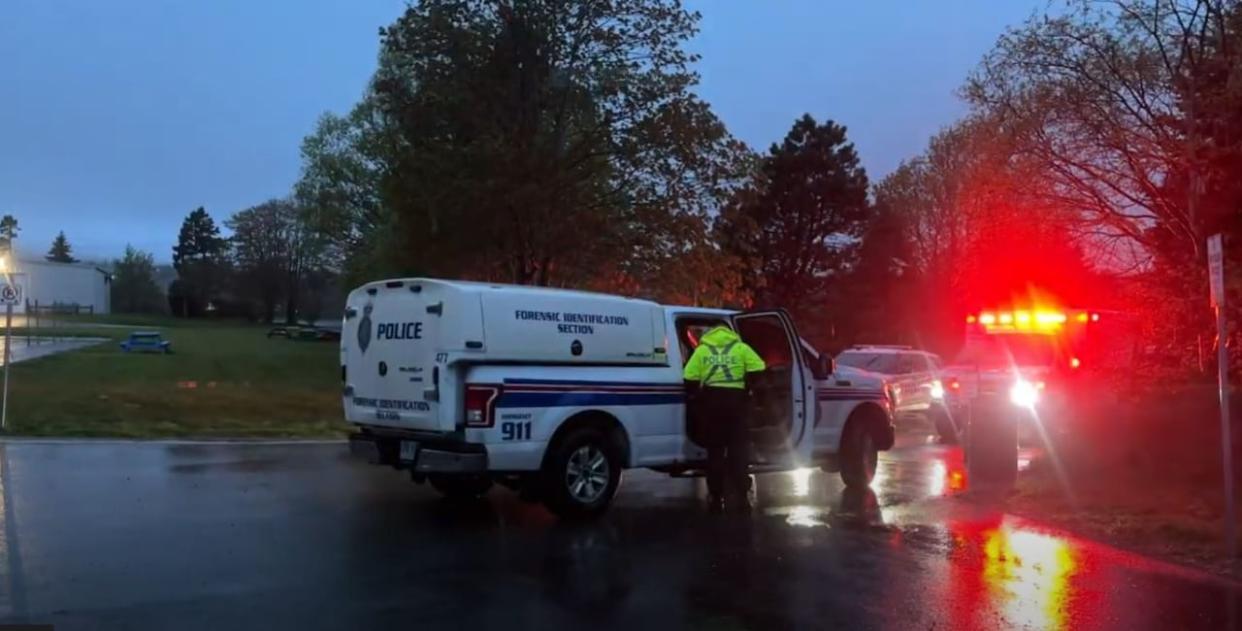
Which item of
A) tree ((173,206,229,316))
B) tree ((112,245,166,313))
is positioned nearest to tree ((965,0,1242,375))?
tree ((173,206,229,316))

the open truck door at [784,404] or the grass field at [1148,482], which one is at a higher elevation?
the open truck door at [784,404]

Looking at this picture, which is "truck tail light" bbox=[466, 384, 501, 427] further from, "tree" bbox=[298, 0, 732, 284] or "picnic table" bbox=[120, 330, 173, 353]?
"picnic table" bbox=[120, 330, 173, 353]

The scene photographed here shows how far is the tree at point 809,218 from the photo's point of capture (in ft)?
169

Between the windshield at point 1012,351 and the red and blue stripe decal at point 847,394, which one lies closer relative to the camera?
the red and blue stripe decal at point 847,394

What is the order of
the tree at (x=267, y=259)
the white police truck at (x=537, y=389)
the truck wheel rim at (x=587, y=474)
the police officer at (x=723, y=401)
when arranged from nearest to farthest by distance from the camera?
the white police truck at (x=537, y=389), the truck wheel rim at (x=587, y=474), the police officer at (x=723, y=401), the tree at (x=267, y=259)

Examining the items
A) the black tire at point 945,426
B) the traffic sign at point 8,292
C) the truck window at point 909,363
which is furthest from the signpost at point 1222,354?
the traffic sign at point 8,292

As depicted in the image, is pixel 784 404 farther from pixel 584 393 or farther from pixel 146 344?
pixel 146 344

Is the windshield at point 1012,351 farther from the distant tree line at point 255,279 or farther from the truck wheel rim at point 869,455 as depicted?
the distant tree line at point 255,279

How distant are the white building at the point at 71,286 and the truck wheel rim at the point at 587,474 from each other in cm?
10423

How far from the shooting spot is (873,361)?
72.5 ft

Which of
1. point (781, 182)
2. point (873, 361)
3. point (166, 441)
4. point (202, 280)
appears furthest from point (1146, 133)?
point (202, 280)

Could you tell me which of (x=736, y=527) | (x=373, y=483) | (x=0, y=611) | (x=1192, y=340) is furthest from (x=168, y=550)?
(x=1192, y=340)

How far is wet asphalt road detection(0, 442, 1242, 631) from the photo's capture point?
6312mm

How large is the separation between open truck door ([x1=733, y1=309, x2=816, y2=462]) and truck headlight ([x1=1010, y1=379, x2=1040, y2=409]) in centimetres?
690
